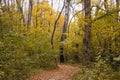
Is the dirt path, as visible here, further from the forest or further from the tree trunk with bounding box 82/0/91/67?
the tree trunk with bounding box 82/0/91/67

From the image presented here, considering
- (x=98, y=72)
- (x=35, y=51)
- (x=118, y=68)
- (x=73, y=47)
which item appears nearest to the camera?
(x=98, y=72)

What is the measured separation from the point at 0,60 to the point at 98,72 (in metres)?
3.28

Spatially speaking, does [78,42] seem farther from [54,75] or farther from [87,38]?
[87,38]

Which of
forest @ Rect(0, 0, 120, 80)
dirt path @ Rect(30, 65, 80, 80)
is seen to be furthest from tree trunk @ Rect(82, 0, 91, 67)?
dirt path @ Rect(30, 65, 80, 80)

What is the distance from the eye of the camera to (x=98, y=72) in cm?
684

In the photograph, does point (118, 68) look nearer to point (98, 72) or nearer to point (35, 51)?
point (98, 72)

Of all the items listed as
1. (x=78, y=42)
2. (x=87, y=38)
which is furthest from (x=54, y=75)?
(x=78, y=42)

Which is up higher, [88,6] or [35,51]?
[88,6]

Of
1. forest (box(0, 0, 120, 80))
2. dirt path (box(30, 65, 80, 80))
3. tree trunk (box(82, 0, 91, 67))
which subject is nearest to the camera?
forest (box(0, 0, 120, 80))

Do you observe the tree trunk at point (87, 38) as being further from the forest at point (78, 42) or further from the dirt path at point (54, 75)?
the dirt path at point (54, 75)

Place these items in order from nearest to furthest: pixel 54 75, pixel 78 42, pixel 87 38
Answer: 1. pixel 87 38
2. pixel 54 75
3. pixel 78 42

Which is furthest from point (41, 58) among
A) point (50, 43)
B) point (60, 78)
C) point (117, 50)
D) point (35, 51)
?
point (117, 50)

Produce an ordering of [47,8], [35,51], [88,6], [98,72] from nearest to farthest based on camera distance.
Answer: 1. [98,72]
2. [88,6]
3. [35,51]
4. [47,8]

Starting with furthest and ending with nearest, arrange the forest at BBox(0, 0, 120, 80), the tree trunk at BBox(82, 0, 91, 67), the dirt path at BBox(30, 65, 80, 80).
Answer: the dirt path at BBox(30, 65, 80, 80), the tree trunk at BBox(82, 0, 91, 67), the forest at BBox(0, 0, 120, 80)
